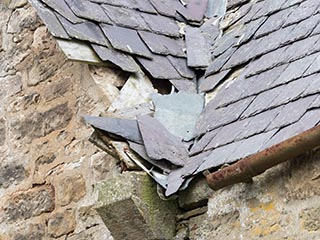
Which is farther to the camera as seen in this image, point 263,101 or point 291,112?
point 263,101

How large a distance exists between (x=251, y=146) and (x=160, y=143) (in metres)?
0.53

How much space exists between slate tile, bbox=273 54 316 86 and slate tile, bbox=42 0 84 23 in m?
1.03

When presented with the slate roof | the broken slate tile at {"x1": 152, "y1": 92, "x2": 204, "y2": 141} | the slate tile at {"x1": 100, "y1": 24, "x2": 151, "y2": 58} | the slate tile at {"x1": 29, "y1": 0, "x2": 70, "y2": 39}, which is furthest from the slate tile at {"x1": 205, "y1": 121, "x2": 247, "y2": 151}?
the slate tile at {"x1": 29, "y1": 0, "x2": 70, "y2": 39}

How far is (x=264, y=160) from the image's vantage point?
3389 mm

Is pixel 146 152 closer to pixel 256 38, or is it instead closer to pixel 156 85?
pixel 156 85


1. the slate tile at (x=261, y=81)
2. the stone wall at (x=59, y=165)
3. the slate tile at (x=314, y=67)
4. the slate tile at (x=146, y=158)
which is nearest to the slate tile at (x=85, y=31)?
the stone wall at (x=59, y=165)

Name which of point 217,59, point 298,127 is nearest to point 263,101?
point 298,127

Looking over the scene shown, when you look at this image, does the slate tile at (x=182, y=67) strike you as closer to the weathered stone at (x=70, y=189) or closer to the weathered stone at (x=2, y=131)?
the weathered stone at (x=70, y=189)

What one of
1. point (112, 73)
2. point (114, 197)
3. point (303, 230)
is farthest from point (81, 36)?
point (303, 230)

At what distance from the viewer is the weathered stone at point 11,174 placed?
15.5 ft

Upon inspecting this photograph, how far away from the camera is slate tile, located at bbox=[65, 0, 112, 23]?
14.3ft

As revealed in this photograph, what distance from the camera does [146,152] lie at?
3881 millimetres

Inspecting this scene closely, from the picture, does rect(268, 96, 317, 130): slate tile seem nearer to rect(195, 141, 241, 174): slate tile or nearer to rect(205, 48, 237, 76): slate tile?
rect(195, 141, 241, 174): slate tile

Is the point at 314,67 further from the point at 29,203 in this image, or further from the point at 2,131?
the point at 2,131
